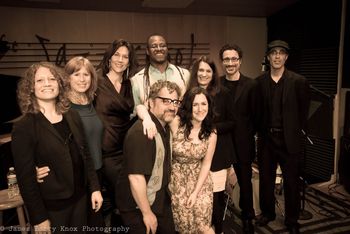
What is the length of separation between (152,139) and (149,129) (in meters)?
0.07

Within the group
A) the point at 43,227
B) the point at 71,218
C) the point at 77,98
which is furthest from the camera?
the point at 77,98

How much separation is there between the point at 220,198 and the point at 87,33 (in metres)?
3.15

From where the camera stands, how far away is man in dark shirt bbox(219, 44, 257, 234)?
2318 mm

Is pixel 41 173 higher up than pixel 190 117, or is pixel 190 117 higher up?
pixel 190 117

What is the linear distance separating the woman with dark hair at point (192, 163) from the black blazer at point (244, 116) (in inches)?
18.4

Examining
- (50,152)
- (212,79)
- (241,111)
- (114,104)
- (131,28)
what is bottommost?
(50,152)

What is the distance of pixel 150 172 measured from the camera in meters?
1.58

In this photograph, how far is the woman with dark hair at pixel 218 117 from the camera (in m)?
2.14

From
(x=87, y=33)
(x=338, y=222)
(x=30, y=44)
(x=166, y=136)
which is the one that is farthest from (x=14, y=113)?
(x=338, y=222)

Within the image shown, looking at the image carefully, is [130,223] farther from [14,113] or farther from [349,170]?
[349,170]

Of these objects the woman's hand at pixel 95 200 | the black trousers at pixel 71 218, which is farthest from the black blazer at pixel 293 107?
the black trousers at pixel 71 218

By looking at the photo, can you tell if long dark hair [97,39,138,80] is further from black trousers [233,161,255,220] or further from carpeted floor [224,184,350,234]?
carpeted floor [224,184,350,234]

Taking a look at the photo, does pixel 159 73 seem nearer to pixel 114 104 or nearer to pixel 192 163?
pixel 114 104

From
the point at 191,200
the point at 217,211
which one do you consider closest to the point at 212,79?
the point at 191,200
